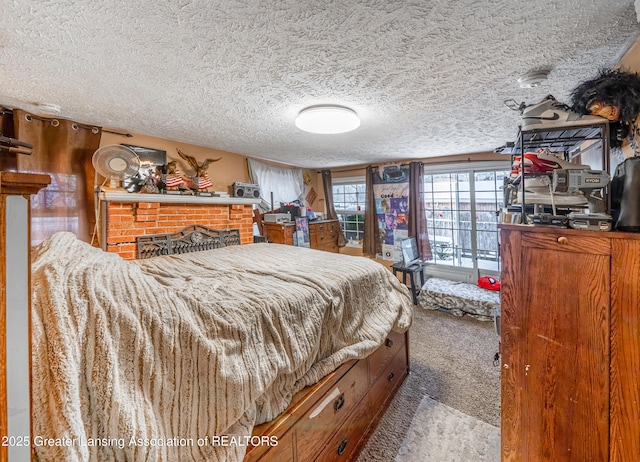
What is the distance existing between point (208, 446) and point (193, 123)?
7.48 ft

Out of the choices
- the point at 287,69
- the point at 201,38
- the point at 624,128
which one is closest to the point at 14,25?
the point at 201,38

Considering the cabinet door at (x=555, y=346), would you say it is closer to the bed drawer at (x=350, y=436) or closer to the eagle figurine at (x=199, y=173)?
the bed drawer at (x=350, y=436)

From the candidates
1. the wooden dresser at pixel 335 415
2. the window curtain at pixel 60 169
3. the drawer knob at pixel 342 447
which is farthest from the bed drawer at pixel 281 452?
the window curtain at pixel 60 169

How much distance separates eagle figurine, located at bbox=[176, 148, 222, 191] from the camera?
9.70 ft

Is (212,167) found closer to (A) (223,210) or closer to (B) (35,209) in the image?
(A) (223,210)

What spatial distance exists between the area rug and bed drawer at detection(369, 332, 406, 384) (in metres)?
0.37

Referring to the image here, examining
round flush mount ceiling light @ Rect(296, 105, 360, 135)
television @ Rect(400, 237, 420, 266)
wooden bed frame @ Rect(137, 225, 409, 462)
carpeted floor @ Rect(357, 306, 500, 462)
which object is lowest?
carpeted floor @ Rect(357, 306, 500, 462)

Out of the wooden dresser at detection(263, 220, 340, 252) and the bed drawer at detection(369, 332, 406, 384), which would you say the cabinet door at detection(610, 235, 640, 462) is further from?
the wooden dresser at detection(263, 220, 340, 252)

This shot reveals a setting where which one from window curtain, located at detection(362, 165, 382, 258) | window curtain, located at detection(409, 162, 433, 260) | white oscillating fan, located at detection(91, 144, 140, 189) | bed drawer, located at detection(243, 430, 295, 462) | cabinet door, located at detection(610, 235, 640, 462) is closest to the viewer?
cabinet door, located at detection(610, 235, 640, 462)

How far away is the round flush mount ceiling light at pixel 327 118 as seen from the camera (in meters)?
1.83

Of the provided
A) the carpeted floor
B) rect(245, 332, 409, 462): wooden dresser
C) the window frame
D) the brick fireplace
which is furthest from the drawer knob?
the window frame

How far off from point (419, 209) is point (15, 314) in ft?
13.8

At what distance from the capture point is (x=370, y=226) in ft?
15.1

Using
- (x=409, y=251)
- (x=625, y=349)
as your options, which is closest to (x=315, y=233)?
(x=409, y=251)
